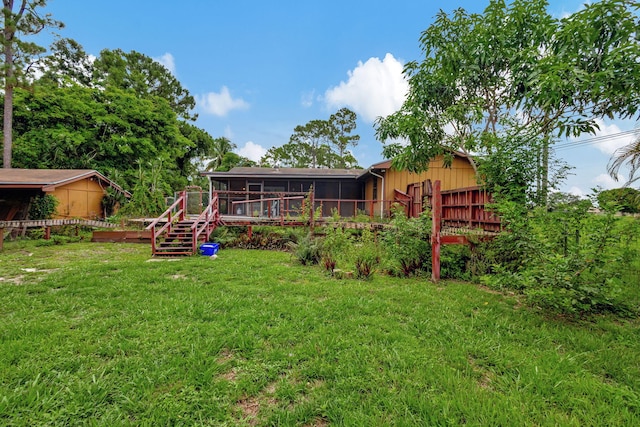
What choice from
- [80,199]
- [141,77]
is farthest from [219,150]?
[80,199]

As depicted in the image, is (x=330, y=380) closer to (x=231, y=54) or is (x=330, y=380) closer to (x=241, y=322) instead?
(x=241, y=322)

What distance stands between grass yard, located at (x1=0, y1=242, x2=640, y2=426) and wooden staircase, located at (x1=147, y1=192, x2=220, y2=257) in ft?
10.3

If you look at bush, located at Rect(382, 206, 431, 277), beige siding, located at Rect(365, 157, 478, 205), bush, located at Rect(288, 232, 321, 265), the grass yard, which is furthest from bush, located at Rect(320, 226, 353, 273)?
beige siding, located at Rect(365, 157, 478, 205)

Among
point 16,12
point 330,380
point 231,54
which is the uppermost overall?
point 16,12

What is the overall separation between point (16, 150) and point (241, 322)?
20434mm

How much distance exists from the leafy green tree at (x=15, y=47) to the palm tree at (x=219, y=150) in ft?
46.9

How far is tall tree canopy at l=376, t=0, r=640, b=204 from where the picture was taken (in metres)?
2.87

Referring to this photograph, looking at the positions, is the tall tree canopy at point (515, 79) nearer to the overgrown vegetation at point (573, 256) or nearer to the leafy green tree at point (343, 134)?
the overgrown vegetation at point (573, 256)

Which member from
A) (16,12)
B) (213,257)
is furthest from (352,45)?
(16,12)

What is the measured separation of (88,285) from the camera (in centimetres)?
442

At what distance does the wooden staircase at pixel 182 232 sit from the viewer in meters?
7.34

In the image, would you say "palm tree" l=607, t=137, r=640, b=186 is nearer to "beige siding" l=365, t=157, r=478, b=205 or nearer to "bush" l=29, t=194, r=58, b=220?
"beige siding" l=365, t=157, r=478, b=205

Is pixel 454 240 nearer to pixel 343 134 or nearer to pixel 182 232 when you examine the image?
pixel 182 232

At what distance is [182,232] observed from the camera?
8.25 metres
